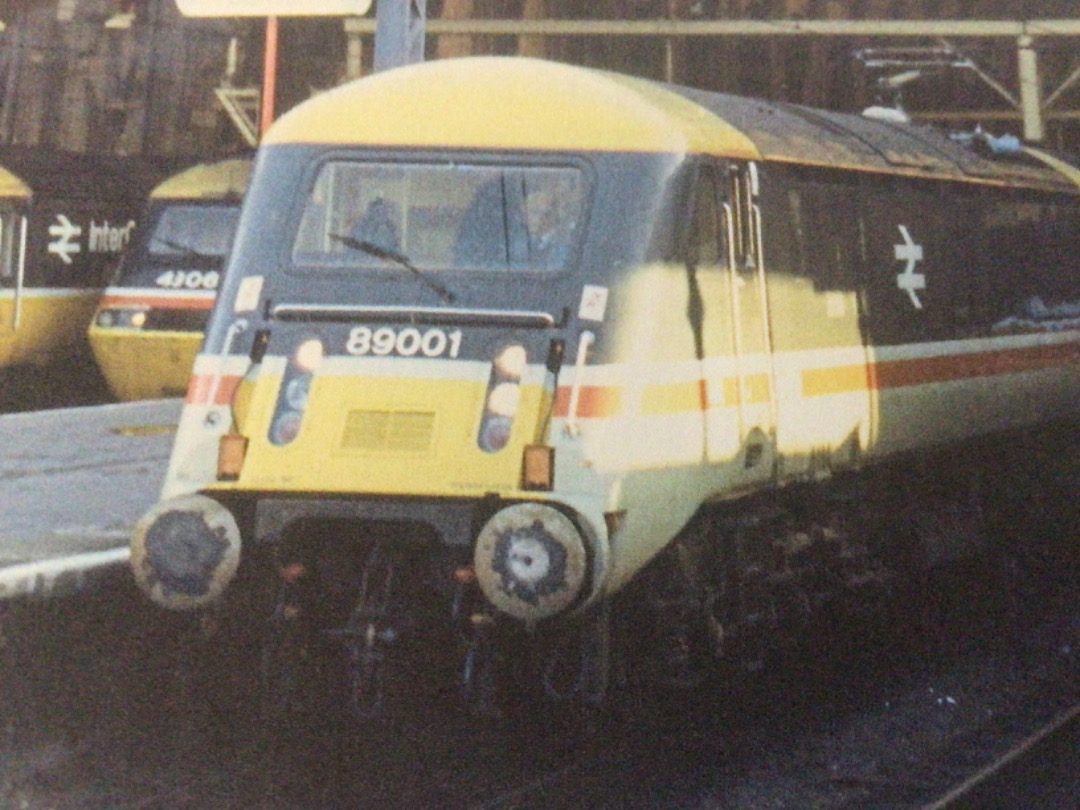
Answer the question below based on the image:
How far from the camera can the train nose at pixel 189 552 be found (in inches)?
287

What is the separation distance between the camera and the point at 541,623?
23.5ft

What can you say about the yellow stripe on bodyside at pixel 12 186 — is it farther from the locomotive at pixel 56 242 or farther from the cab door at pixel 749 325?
the cab door at pixel 749 325

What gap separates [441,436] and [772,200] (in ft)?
6.59

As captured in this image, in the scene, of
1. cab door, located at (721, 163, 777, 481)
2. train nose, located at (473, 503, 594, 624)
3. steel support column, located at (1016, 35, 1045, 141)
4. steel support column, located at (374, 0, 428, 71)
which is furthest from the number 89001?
steel support column, located at (1016, 35, 1045, 141)

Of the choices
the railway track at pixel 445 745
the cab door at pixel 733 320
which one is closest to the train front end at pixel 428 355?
the cab door at pixel 733 320

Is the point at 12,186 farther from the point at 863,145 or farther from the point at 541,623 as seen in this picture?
the point at 541,623

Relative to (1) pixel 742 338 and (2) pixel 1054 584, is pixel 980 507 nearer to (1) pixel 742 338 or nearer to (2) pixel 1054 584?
(2) pixel 1054 584

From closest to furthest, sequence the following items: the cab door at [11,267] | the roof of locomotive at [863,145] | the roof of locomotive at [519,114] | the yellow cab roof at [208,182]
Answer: the roof of locomotive at [519,114] → the roof of locomotive at [863,145] → the yellow cab roof at [208,182] → the cab door at [11,267]

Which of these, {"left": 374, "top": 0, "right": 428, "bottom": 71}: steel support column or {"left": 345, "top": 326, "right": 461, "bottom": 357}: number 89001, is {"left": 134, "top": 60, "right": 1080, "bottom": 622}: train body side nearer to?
{"left": 345, "top": 326, "right": 461, "bottom": 357}: number 89001

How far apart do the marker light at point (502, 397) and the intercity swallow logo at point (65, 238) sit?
40.0ft

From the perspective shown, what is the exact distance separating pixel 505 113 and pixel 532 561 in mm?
1857

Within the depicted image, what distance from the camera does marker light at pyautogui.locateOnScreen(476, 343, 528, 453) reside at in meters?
7.34

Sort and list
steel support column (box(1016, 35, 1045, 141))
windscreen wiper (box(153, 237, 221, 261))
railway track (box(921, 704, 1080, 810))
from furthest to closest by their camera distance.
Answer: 1. steel support column (box(1016, 35, 1045, 141))
2. windscreen wiper (box(153, 237, 221, 261))
3. railway track (box(921, 704, 1080, 810))

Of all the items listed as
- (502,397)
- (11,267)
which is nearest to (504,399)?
(502,397)
